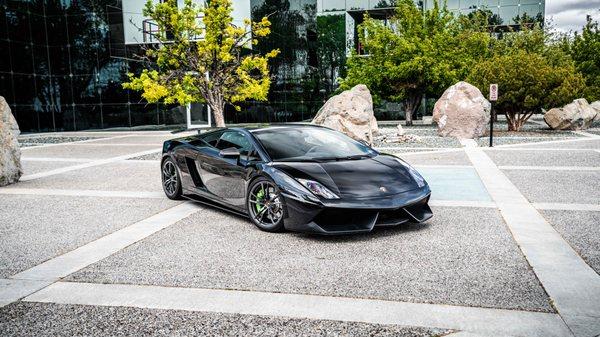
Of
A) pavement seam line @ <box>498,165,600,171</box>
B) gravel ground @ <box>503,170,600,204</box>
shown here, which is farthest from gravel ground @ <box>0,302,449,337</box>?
pavement seam line @ <box>498,165,600,171</box>

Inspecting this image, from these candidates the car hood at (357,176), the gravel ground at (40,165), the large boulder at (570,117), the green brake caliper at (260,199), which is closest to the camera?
the car hood at (357,176)

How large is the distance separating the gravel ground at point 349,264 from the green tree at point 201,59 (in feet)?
37.1

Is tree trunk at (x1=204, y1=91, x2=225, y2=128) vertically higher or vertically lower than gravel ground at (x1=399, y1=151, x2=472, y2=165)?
higher

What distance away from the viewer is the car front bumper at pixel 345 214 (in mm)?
5496

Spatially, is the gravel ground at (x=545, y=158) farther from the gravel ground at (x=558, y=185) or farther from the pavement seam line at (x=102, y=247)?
the pavement seam line at (x=102, y=247)

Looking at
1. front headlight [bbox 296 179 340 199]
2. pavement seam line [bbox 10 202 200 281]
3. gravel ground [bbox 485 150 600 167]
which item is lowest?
pavement seam line [bbox 10 202 200 281]

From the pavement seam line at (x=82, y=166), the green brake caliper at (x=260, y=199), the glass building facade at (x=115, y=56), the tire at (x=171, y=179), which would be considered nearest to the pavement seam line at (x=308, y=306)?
the green brake caliper at (x=260, y=199)

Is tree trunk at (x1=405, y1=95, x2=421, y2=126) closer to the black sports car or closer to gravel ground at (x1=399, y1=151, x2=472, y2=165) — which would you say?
gravel ground at (x1=399, y1=151, x2=472, y2=165)

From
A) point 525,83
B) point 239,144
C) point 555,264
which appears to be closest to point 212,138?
point 239,144

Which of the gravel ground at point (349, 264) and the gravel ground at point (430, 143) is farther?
the gravel ground at point (430, 143)

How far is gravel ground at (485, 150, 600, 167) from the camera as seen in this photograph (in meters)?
12.0

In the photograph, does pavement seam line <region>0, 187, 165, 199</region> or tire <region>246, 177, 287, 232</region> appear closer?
tire <region>246, 177, 287, 232</region>

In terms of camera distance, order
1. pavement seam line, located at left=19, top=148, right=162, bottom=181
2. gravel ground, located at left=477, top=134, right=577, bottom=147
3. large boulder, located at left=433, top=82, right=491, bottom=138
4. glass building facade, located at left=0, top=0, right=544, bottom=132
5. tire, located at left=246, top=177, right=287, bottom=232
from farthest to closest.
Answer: glass building facade, located at left=0, top=0, right=544, bottom=132 < large boulder, located at left=433, top=82, right=491, bottom=138 < gravel ground, located at left=477, top=134, right=577, bottom=147 < pavement seam line, located at left=19, top=148, right=162, bottom=181 < tire, located at left=246, top=177, right=287, bottom=232

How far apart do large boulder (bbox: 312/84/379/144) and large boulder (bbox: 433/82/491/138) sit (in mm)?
3481
